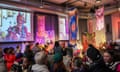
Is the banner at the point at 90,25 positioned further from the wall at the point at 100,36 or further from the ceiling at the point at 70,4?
the ceiling at the point at 70,4

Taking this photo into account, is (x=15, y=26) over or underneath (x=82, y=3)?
underneath

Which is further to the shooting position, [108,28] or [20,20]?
[108,28]

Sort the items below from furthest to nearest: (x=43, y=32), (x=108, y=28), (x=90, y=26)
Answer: (x=90, y=26), (x=108, y=28), (x=43, y=32)

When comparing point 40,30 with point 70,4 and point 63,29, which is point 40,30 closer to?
point 63,29

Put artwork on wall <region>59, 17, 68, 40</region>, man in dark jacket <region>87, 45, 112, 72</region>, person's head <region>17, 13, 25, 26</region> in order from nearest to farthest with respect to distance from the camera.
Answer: man in dark jacket <region>87, 45, 112, 72</region>
person's head <region>17, 13, 25, 26</region>
artwork on wall <region>59, 17, 68, 40</region>

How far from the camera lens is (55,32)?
1073 centimetres

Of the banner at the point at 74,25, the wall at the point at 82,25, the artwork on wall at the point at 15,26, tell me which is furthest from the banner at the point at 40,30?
the wall at the point at 82,25

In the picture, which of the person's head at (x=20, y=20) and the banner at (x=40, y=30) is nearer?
the person's head at (x=20, y=20)

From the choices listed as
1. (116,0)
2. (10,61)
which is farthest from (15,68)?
(116,0)

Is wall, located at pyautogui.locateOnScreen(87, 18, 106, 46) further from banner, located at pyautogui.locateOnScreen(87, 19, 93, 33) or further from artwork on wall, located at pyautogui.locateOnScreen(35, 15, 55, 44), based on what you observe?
artwork on wall, located at pyautogui.locateOnScreen(35, 15, 55, 44)

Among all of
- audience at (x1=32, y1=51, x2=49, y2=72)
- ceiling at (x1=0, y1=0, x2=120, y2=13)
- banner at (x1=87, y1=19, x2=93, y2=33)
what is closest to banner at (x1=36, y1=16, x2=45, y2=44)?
ceiling at (x1=0, y1=0, x2=120, y2=13)

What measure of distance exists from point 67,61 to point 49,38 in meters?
6.46

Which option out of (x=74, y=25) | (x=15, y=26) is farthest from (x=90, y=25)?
(x=15, y=26)

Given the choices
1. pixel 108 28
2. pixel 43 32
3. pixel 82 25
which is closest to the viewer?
pixel 43 32
